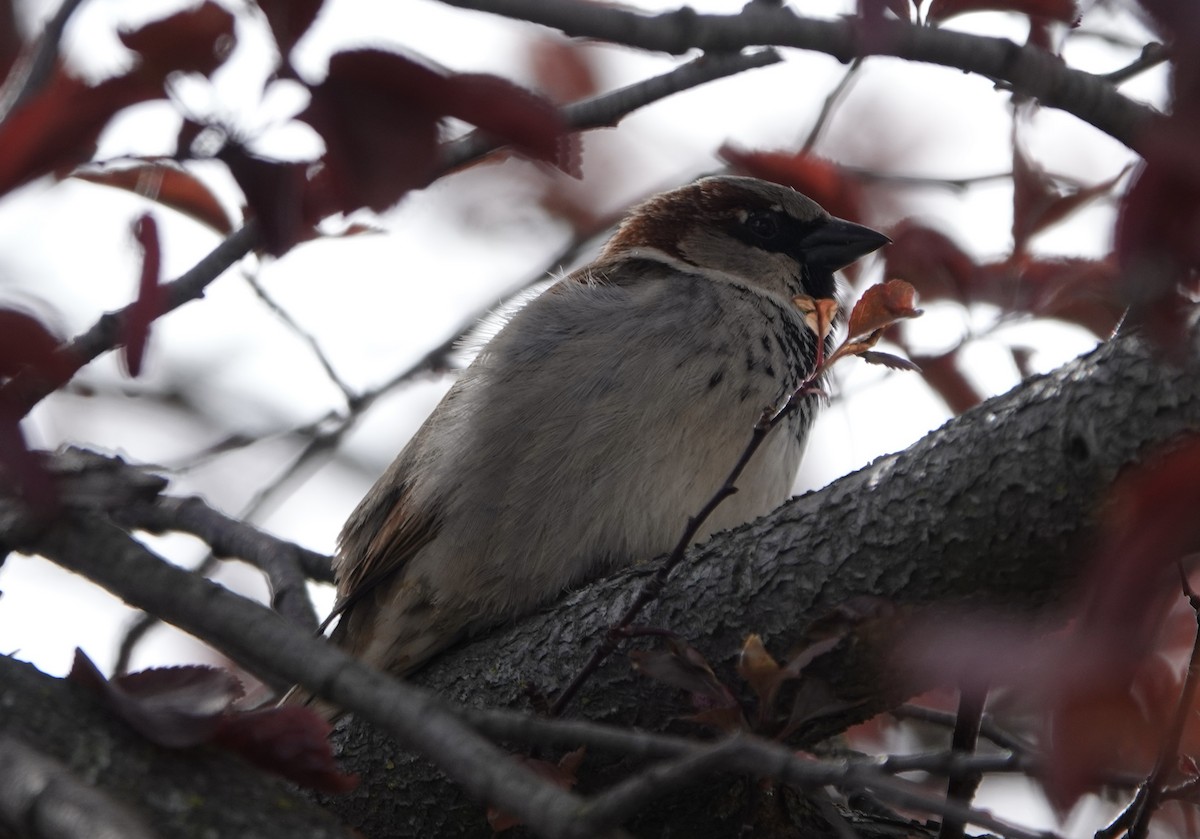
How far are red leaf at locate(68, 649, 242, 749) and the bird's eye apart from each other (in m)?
2.37

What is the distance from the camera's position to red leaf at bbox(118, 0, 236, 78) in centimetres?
141

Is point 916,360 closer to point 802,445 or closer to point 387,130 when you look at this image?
point 802,445

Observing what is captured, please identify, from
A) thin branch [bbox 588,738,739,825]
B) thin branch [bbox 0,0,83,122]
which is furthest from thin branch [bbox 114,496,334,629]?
thin branch [bbox 588,738,739,825]

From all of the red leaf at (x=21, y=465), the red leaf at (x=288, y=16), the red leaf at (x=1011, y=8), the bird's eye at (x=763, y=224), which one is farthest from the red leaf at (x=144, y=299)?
the bird's eye at (x=763, y=224)

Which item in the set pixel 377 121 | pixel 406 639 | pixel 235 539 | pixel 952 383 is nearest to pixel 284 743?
pixel 377 121

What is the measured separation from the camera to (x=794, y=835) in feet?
8.02

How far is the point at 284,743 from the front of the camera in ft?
5.91

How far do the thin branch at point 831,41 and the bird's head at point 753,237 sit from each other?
5.89 ft

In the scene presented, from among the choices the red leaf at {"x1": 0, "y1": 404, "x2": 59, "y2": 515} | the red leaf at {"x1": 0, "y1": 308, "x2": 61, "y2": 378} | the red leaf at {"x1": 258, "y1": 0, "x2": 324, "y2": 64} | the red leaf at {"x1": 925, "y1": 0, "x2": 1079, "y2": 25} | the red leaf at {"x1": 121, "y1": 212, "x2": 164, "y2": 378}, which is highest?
the red leaf at {"x1": 925, "y1": 0, "x2": 1079, "y2": 25}

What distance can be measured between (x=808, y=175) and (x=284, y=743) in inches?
77.7

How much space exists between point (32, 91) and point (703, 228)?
7.38 ft

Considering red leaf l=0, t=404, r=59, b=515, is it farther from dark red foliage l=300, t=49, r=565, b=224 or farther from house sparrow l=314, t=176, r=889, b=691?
house sparrow l=314, t=176, r=889, b=691

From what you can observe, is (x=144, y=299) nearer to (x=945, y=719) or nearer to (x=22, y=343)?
(x=22, y=343)

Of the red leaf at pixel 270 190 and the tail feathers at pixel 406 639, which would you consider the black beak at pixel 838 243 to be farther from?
the red leaf at pixel 270 190
